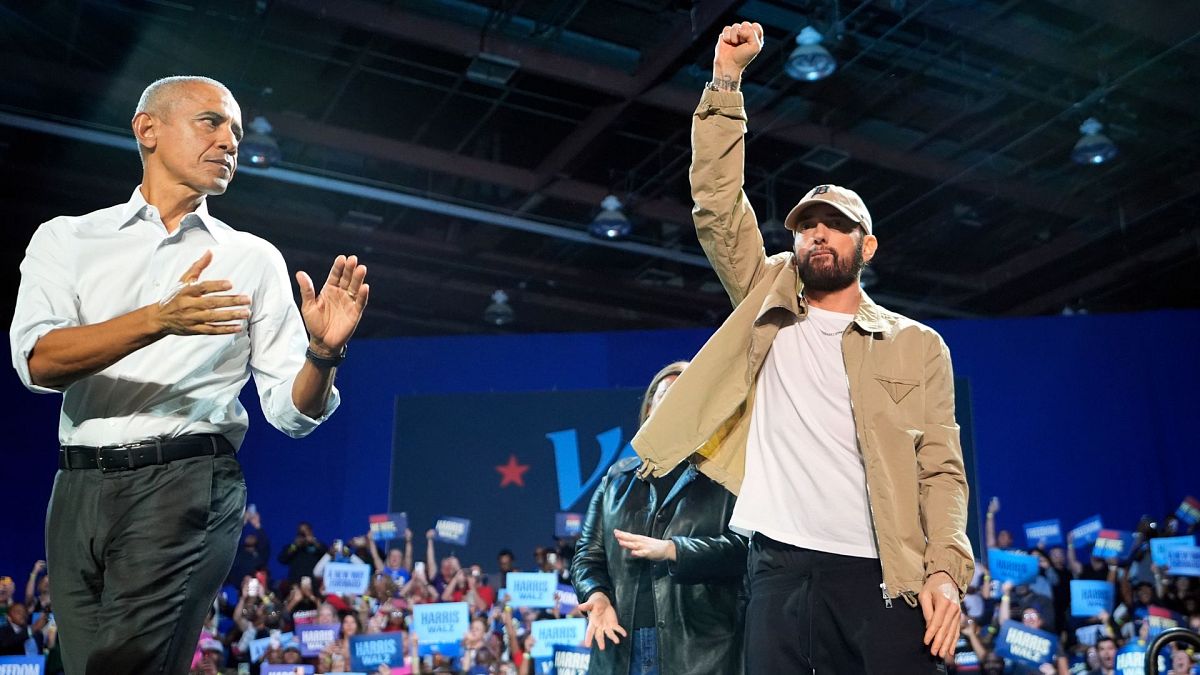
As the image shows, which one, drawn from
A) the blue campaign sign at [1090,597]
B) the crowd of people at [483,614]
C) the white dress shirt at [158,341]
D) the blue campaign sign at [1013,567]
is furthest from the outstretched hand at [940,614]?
the blue campaign sign at [1090,597]

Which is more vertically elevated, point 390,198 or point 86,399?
point 390,198

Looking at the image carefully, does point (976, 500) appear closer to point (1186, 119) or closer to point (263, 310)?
point (1186, 119)

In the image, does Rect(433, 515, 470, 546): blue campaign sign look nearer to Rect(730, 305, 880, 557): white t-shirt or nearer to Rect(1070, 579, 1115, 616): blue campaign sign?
Rect(1070, 579, 1115, 616): blue campaign sign

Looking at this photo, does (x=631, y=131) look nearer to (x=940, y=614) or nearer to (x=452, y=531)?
(x=452, y=531)

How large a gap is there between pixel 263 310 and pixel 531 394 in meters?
9.51

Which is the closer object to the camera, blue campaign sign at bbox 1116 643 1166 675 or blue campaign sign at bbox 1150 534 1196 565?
blue campaign sign at bbox 1116 643 1166 675

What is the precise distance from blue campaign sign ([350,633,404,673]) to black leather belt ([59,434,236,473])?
18.3 ft

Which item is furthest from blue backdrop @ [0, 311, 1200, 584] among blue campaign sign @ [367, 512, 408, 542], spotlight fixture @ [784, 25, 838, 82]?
spotlight fixture @ [784, 25, 838, 82]

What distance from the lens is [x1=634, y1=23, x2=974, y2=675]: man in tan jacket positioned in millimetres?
2109

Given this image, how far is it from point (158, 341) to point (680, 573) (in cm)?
150

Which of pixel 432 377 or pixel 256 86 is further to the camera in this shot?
pixel 432 377

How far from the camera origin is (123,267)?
1.86 m

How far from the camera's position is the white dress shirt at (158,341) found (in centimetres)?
178

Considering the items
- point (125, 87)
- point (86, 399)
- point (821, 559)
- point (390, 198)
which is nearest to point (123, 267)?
point (86, 399)
